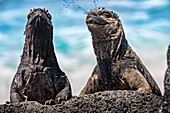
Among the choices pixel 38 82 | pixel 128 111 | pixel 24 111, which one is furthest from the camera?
pixel 38 82

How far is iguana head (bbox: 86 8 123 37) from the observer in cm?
1078

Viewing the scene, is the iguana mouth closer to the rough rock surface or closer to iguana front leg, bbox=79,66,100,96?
iguana front leg, bbox=79,66,100,96

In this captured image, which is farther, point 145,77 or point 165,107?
point 145,77

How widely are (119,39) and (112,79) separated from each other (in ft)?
2.84

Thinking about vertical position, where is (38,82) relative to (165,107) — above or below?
above

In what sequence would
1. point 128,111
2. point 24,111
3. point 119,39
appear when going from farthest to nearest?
point 119,39
point 24,111
point 128,111

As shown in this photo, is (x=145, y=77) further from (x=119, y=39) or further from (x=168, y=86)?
(x=168, y=86)

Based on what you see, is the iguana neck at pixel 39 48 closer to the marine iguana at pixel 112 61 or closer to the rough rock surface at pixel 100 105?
the marine iguana at pixel 112 61

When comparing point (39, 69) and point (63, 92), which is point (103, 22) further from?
point (63, 92)

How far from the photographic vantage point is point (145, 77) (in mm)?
10664

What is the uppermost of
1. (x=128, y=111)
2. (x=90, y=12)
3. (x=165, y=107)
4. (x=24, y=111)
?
(x=90, y=12)

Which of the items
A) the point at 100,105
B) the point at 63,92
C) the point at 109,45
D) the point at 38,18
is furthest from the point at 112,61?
the point at 100,105

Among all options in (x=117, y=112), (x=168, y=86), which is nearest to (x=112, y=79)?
(x=117, y=112)

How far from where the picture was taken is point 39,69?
34.9 feet
